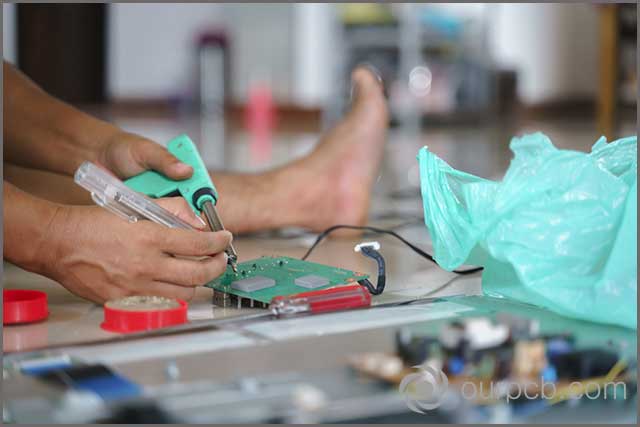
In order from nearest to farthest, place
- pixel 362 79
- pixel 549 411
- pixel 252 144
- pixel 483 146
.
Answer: pixel 549 411 → pixel 362 79 → pixel 483 146 → pixel 252 144

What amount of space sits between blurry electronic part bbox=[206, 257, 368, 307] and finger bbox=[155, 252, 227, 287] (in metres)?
0.05

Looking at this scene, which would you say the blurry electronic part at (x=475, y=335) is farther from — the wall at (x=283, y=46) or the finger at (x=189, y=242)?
the wall at (x=283, y=46)

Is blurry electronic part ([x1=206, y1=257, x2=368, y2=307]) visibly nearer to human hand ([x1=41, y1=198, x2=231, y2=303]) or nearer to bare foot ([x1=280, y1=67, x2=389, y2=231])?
human hand ([x1=41, y1=198, x2=231, y2=303])

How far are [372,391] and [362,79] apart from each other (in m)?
1.00

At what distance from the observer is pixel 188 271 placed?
87cm

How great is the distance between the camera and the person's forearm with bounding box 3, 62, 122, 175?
4.01ft

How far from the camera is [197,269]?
870 millimetres

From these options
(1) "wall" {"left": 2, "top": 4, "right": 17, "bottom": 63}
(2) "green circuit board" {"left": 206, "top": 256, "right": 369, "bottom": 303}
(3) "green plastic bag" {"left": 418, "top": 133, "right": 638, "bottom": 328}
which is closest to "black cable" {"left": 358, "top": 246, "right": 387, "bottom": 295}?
(2) "green circuit board" {"left": 206, "top": 256, "right": 369, "bottom": 303}

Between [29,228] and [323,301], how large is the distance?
287 millimetres

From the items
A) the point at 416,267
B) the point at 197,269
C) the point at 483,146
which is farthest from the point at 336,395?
the point at 483,146

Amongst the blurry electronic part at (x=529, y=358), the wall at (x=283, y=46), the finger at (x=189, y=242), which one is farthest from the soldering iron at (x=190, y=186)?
the wall at (x=283, y=46)

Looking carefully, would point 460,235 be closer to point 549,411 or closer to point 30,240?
point 549,411

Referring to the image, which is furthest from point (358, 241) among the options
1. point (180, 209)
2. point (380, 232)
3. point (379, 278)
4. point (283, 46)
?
point (283, 46)

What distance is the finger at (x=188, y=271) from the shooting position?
2.85 feet
